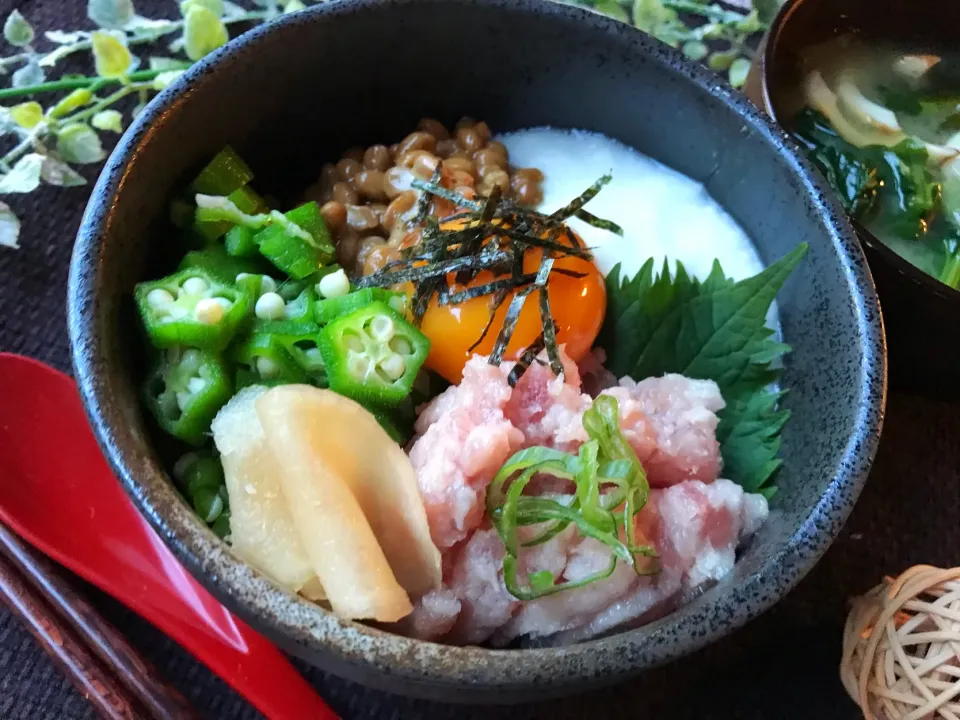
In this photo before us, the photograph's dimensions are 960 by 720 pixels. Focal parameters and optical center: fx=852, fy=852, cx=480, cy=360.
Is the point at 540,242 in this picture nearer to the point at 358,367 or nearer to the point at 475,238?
the point at 475,238

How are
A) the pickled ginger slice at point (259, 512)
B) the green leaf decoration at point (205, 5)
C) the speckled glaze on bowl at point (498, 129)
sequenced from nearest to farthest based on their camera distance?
the speckled glaze on bowl at point (498, 129) < the pickled ginger slice at point (259, 512) < the green leaf decoration at point (205, 5)

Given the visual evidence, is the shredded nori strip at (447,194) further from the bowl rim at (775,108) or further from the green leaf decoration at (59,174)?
the green leaf decoration at (59,174)

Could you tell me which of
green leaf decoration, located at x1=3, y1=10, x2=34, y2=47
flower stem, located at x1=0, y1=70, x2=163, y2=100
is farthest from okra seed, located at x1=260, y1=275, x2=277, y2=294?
green leaf decoration, located at x1=3, y1=10, x2=34, y2=47

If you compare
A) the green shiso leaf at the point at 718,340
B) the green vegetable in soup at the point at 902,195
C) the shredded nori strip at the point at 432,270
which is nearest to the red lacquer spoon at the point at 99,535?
the shredded nori strip at the point at 432,270

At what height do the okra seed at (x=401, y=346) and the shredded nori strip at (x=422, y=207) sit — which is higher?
the shredded nori strip at (x=422, y=207)

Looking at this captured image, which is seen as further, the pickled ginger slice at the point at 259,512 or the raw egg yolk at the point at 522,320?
the raw egg yolk at the point at 522,320

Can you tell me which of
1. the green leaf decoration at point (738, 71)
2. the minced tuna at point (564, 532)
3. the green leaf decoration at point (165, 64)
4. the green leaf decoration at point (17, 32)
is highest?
the green leaf decoration at point (17, 32)

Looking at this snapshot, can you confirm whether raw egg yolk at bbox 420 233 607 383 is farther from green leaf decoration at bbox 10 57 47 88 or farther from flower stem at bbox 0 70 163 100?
green leaf decoration at bbox 10 57 47 88

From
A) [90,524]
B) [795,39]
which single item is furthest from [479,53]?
[90,524]
